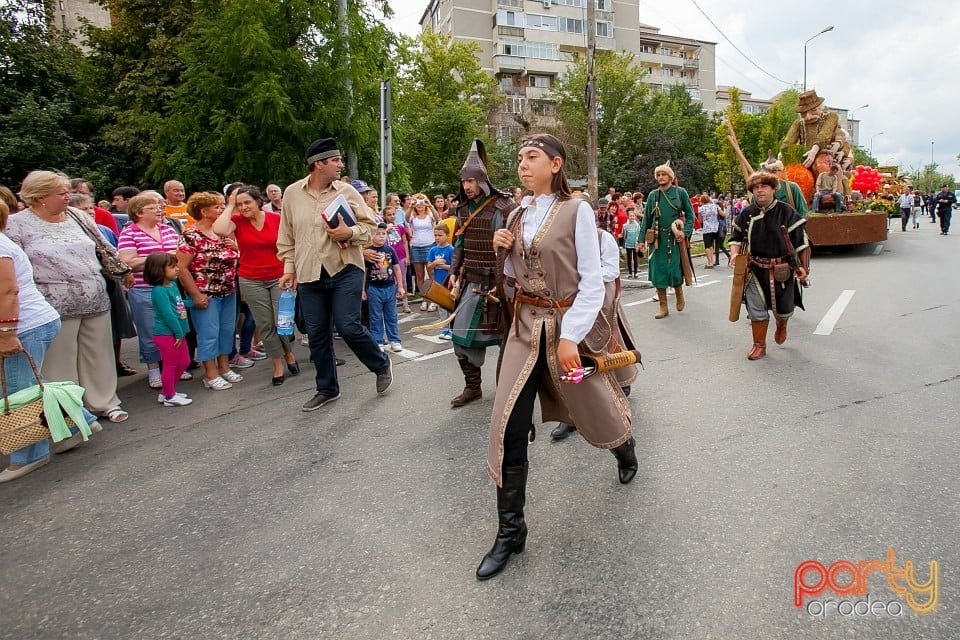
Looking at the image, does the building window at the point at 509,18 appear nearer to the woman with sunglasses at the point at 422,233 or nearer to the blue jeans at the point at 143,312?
the woman with sunglasses at the point at 422,233

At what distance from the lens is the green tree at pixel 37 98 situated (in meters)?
17.7

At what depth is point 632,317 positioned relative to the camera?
8750 mm

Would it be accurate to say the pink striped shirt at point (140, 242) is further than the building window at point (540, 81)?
No

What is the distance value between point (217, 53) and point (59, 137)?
1065cm

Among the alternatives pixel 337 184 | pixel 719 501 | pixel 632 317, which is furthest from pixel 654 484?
pixel 632 317

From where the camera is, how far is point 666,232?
27.9 feet

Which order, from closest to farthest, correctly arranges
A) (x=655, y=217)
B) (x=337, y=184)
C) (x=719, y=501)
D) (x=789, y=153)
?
(x=719, y=501), (x=337, y=184), (x=655, y=217), (x=789, y=153)

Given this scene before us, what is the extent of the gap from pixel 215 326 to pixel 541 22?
5438cm

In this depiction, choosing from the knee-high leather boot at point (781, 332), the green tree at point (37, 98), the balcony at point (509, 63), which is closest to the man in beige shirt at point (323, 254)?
the knee-high leather boot at point (781, 332)

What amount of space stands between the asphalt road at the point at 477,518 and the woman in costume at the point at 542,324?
0.42 meters

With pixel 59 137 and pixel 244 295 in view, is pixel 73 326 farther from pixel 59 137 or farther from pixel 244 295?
pixel 59 137

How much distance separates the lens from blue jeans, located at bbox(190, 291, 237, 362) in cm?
599

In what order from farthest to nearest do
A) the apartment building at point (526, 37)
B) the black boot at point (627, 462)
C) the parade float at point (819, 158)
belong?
the apartment building at point (526, 37)
the parade float at point (819, 158)
the black boot at point (627, 462)

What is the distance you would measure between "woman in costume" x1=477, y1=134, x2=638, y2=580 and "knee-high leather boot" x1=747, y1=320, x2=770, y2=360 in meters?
3.78
